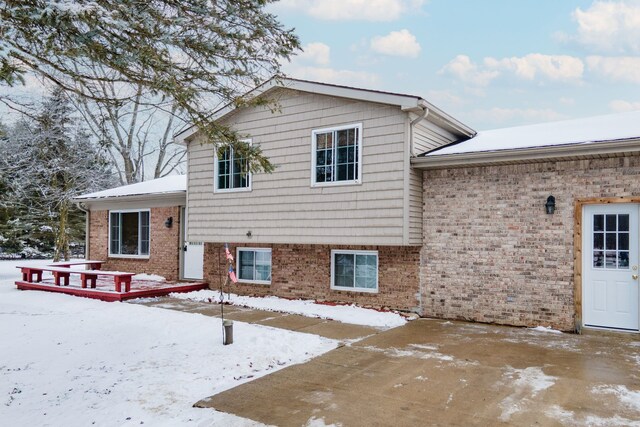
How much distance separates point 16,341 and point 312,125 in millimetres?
6662

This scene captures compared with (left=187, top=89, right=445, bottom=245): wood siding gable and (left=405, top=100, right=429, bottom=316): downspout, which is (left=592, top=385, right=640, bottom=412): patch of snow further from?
(left=405, top=100, right=429, bottom=316): downspout

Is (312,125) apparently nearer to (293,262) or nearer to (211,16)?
(293,262)

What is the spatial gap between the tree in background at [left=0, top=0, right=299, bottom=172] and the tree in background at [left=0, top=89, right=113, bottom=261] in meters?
16.0

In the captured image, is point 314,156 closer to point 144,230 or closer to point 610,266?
point 610,266

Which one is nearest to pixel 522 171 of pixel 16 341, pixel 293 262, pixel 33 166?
pixel 293 262

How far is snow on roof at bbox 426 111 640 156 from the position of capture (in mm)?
7863

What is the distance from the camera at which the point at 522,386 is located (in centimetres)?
509

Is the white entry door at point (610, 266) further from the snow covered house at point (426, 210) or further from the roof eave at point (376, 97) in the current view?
the roof eave at point (376, 97)

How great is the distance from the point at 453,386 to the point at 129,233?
12.7 metres

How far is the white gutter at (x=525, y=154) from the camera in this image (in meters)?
7.37

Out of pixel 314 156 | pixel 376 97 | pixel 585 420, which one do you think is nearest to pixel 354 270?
pixel 314 156

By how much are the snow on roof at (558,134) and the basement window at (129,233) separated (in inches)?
376

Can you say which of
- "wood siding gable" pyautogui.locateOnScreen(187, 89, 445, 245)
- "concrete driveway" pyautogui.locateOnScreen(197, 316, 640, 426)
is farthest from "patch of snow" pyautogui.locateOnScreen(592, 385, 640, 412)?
"wood siding gable" pyautogui.locateOnScreen(187, 89, 445, 245)

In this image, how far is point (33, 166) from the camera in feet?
69.3
